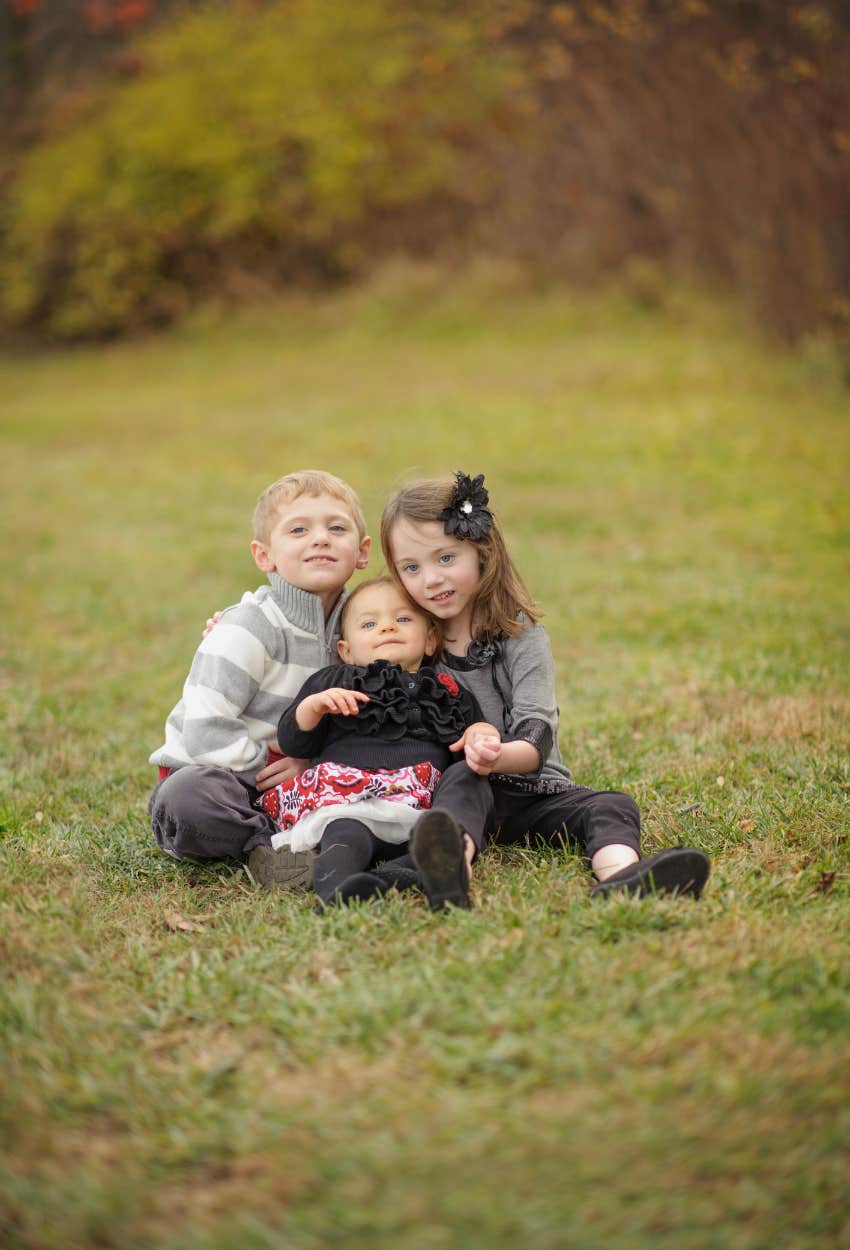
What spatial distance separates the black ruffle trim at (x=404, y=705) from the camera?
356 centimetres

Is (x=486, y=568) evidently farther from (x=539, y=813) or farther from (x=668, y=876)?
(x=668, y=876)

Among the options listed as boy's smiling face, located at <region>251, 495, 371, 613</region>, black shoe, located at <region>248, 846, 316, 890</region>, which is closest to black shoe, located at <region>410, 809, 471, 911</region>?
black shoe, located at <region>248, 846, 316, 890</region>

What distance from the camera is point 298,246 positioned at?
2089 centimetres

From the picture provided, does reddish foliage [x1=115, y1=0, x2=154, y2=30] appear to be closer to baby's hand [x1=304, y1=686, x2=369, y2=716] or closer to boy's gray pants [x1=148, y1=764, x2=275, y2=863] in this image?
boy's gray pants [x1=148, y1=764, x2=275, y2=863]

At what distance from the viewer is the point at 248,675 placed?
3732 millimetres

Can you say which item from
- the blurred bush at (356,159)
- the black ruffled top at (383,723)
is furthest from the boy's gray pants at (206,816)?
the blurred bush at (356,159)

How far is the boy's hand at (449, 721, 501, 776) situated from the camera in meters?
3.38

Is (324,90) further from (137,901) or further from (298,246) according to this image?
(137,901)

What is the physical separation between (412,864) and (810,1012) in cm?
115

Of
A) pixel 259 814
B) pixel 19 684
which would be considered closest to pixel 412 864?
pixel 259 814

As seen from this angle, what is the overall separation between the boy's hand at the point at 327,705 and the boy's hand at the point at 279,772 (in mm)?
258

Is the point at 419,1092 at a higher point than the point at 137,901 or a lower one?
lower

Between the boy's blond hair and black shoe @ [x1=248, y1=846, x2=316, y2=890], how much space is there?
0.96m

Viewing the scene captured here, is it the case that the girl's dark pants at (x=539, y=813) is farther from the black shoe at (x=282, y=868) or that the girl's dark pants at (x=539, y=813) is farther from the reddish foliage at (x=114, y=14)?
the reddish foliage at (x=114, y=14)
